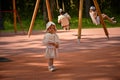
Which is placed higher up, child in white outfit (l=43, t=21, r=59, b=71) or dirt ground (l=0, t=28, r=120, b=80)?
child in white outfit (l=43, t=21, r=59, b=71)

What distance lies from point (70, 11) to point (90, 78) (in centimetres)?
3372

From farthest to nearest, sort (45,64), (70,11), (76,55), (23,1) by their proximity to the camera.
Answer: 1. (70,11)
2. (23,1)
3. (76,55)
4. (45,64)

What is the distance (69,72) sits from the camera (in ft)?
19.0

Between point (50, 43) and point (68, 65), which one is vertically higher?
point (50, 43)

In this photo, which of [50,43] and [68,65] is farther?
[68,65]

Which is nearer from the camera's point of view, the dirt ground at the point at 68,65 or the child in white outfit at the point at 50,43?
the dirt ground at the point at 68,65

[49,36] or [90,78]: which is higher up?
[49,36]

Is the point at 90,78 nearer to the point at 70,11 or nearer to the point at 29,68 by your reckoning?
the point at 29,68

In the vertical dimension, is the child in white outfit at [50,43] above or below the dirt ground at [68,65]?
above

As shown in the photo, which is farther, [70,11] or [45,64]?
[70,11]

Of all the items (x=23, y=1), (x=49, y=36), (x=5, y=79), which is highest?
(x=23, y=1)

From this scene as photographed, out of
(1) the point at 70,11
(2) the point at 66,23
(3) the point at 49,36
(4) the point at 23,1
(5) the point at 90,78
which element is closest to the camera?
(5) the point at 90,78

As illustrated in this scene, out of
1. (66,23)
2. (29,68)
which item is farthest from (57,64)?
(66,23)

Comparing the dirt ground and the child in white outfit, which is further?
the child in white outfit
